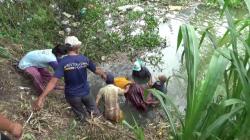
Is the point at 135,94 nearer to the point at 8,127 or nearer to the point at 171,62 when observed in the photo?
the point at 171,62

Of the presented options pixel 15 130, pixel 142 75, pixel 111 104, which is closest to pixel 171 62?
pixel 142 75

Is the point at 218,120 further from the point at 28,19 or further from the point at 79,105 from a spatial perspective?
the point at 28,19

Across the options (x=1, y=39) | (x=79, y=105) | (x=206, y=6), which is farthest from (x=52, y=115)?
(x=206, y=6)

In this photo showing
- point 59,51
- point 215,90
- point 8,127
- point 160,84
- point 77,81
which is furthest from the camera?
point 160,84

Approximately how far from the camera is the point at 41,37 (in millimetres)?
7609

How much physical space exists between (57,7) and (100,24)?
877 mm

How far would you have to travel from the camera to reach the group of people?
Answer: 5.13 metres

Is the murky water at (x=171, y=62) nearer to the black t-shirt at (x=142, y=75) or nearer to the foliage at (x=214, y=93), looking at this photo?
the black t-shirt at (x=142, y=75)

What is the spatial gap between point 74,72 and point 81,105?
1.66 feet

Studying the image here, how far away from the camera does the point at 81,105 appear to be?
5527 millimetres

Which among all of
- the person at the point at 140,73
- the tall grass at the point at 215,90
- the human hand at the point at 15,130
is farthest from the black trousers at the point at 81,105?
the tall grass at the point at 215,90

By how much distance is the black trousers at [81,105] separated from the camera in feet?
17.8

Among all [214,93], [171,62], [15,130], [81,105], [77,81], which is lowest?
[171,62]

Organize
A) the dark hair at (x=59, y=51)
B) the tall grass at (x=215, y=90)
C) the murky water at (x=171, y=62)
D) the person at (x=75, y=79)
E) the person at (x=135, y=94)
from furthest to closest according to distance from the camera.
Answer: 1. the murky water at (x=171, y=62)
2. the person at (x=135, y=94)
3. the dark hair at (x=59, y=51)
4. the person at (x=75, y=79)
5. the tall grass at (x=215, y=90)
